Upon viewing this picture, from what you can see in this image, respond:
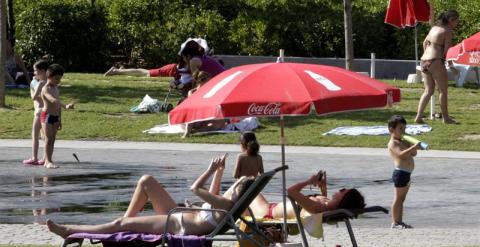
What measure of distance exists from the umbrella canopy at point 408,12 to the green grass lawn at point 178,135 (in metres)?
1.66

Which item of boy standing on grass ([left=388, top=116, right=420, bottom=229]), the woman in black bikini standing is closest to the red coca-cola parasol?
boy standing on grass ([left=388, top=116, right=420, bottom=229])

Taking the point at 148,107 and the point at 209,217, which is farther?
the point at 148,107

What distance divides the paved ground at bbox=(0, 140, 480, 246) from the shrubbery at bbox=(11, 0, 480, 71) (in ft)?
39.5

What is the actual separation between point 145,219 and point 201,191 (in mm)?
517

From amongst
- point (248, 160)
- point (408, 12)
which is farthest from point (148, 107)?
point (248, 160)

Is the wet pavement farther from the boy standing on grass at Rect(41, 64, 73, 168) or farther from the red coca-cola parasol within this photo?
the red coca-cola parasol

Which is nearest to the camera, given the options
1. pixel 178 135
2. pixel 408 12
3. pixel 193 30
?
pixel 178 135

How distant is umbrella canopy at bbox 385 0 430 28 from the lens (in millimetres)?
22641

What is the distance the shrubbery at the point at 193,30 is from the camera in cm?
3231

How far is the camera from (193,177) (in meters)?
16.4

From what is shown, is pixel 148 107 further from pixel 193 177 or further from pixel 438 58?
pixel 193 177

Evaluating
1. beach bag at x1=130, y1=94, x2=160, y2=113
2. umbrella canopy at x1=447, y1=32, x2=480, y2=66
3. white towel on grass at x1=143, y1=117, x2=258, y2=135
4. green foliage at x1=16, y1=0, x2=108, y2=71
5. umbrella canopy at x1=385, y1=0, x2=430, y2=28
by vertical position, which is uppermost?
umbrella canopy at x1=385, y1=0, x2=430, y2=28

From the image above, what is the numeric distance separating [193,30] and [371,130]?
40.0 feet

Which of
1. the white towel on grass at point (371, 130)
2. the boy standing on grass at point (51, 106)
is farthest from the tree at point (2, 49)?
the white towel on grass at point (371, 130)
